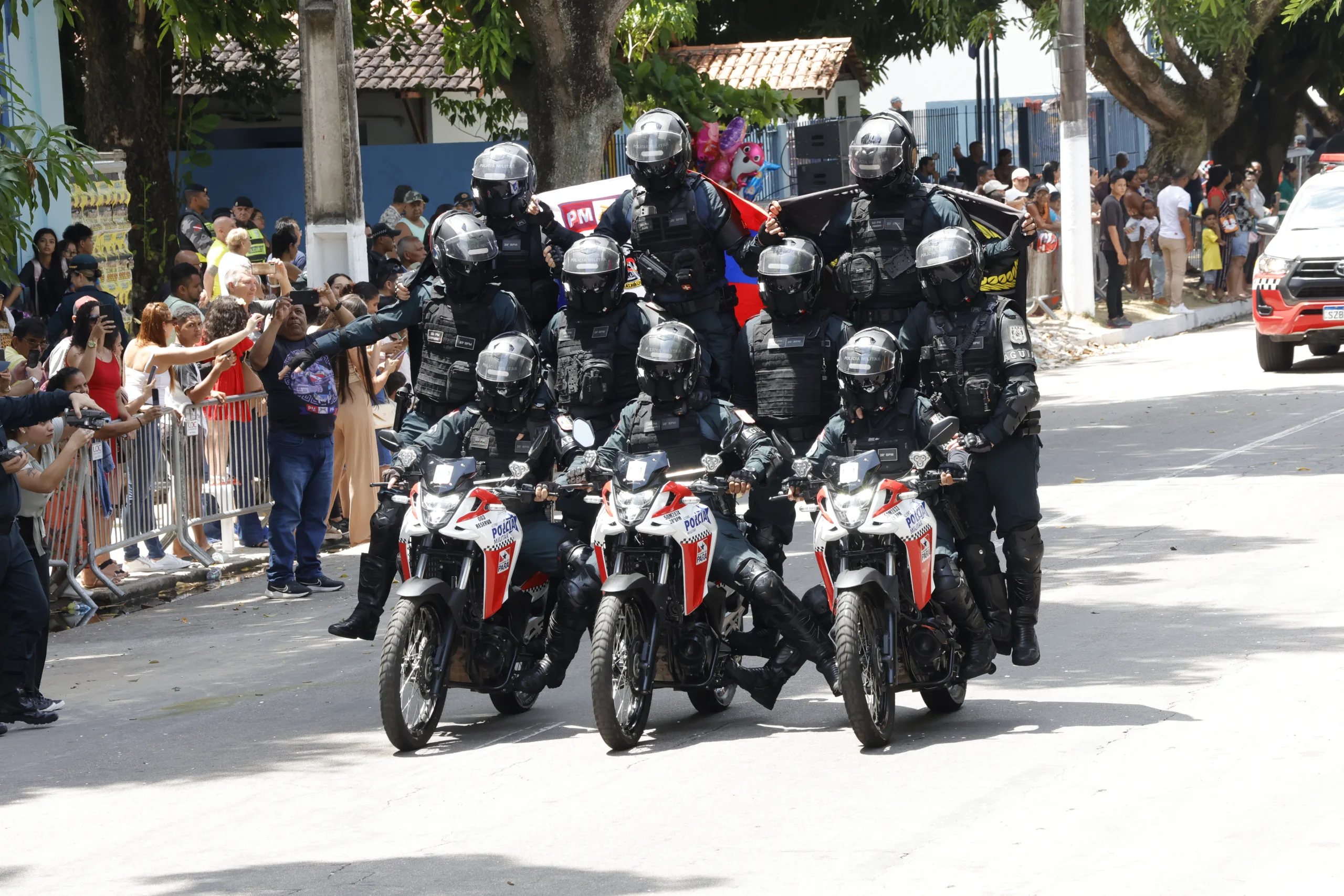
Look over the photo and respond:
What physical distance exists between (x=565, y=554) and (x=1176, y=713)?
2.61 metres

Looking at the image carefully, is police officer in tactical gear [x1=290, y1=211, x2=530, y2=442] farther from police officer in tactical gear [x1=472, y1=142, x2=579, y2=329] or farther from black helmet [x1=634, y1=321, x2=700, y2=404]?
black helmet [x1=634, y1=321, x2=700, y2=404]

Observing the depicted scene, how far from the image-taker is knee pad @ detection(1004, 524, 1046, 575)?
7.86 m

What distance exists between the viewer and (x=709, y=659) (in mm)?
7707

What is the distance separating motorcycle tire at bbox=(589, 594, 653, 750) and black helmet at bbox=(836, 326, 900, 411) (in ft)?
4.12

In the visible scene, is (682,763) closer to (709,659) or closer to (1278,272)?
(709,659)

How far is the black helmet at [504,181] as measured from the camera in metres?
9.05

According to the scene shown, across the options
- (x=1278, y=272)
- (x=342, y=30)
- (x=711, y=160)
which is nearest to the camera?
(x=342, y=30)

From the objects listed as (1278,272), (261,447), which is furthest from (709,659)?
(1278,272)

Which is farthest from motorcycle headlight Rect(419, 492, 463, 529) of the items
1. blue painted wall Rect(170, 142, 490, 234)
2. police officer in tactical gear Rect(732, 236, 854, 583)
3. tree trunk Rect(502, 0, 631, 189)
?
blue painted wall Rect(170, 142, 490, 234)

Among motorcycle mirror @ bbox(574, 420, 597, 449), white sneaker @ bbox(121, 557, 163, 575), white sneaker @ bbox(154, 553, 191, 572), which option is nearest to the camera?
motorcycle mirror @ bbox(574, 420, 597, 449)

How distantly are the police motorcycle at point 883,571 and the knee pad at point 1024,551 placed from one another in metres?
0.52

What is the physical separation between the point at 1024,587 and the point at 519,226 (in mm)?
3138

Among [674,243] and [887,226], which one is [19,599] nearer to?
[674,243]

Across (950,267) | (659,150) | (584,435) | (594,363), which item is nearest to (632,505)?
(584,435)
